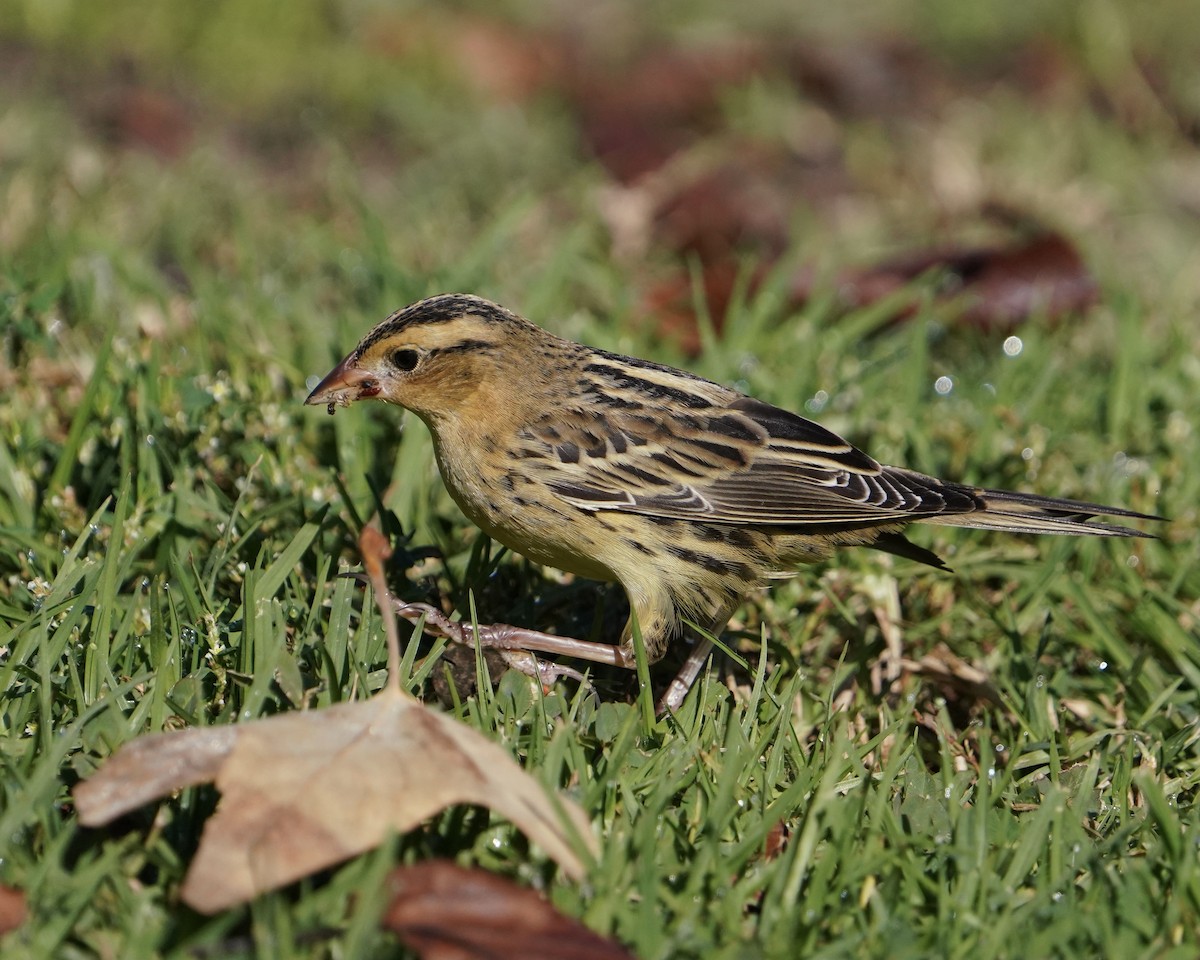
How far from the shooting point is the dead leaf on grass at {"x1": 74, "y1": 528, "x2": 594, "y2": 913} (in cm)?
327

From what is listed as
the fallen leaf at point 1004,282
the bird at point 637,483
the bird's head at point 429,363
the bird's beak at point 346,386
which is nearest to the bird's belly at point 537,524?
the bird at point 637,483

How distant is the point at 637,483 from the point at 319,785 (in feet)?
6.15

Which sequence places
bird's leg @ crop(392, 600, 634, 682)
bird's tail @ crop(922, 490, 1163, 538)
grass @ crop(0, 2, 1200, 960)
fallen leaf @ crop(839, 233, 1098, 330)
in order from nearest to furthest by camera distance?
grass @ crop(0, 2, 1200, 960)
bird's leg @ crop(392, 600, 634, 682)
bird's tail @ crop(922, 490, 1163, 538)
fallen leaf @ crop(839, 233, 1098, 330)

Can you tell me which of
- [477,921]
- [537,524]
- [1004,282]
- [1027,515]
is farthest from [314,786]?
[1004,282]

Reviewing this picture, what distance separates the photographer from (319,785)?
3400mm

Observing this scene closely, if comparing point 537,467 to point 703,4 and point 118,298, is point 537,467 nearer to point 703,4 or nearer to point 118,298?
point 118,298

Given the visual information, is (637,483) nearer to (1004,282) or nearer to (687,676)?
(687,676)

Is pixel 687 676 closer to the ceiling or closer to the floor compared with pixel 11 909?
closer to the floor

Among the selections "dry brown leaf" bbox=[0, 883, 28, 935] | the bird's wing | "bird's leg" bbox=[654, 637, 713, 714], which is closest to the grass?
"dry brown leaf" bbox=[0, 883, 28, 935]

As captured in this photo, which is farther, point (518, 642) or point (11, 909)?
point (518, 642)

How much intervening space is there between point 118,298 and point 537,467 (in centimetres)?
277

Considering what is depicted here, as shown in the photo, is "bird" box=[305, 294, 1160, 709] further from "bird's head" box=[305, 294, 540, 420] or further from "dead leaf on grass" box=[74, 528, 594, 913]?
"dead leaf on grass" box=[74, 528, 594, 913]

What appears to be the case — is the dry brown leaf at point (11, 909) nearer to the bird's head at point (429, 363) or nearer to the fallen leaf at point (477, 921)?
the fallen leaf at point (477, 921)

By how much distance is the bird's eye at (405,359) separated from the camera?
4984 mm
